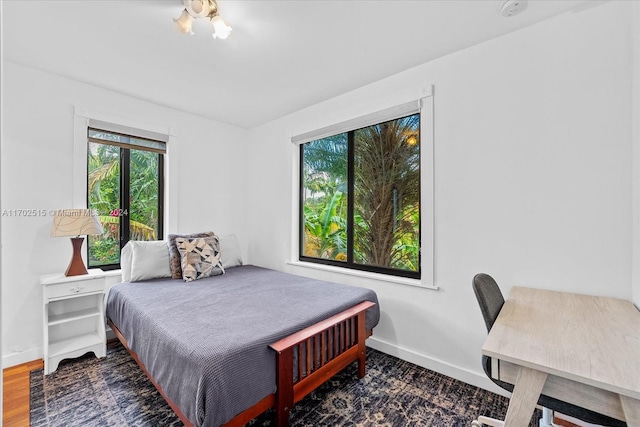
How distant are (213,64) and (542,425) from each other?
129 inches

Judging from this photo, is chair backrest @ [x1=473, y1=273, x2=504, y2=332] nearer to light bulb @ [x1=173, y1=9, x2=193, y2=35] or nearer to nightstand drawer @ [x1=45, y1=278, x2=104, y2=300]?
light bulb @ [x1=173, y1=9, x2=193, y2=35]

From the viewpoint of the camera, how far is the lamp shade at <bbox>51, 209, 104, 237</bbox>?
253 centimetres

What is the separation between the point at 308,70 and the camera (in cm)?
268

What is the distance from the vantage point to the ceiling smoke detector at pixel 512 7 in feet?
6.11

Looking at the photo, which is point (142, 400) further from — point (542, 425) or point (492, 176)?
point (492, 176)

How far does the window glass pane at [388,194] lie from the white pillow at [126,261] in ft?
7.10

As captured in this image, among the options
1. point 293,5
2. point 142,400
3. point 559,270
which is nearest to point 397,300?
point 559,270

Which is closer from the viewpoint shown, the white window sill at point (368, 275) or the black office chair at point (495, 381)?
the black office chair at point (495, 381)

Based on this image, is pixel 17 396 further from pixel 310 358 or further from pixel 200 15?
pixel 200 15

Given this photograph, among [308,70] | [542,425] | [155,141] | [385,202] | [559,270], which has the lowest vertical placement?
[542,425]

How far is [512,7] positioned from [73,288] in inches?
148

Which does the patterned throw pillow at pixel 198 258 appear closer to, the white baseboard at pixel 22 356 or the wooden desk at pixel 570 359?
the white baseboard at pixel 22 356

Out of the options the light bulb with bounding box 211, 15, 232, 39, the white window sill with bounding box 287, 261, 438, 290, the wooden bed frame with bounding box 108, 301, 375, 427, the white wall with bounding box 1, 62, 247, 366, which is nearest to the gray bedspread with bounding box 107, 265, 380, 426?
the wooden bed frame with bounding box 108, 301, 375, 427

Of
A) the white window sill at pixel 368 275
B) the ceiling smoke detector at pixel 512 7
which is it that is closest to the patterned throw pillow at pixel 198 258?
the white window sill at pixel 368 275
